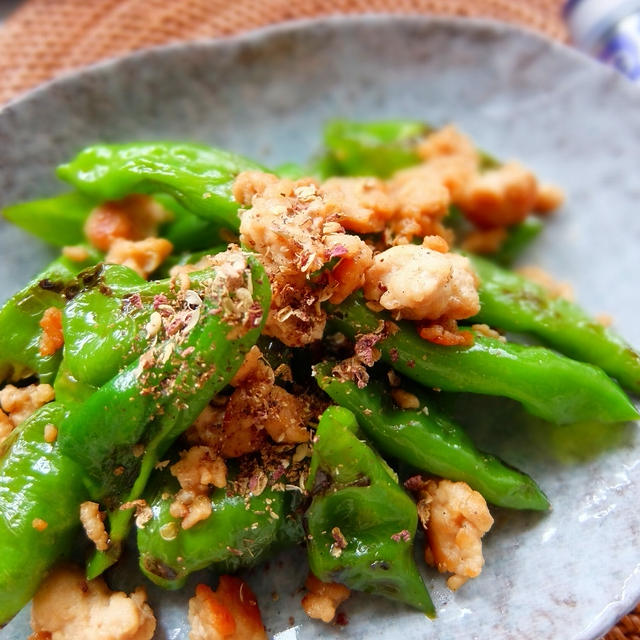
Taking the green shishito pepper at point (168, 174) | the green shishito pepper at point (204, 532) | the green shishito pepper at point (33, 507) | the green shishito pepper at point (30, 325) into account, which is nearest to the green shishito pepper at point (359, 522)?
the green shishito pepper at point (204, 532)

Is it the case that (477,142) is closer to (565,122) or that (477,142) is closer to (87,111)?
(565,122)

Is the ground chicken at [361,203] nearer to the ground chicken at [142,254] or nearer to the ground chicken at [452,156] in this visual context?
the ground chicken at [452,156]

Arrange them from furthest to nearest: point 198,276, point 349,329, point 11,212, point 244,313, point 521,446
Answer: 1. point 11,212
2. point 521,446
3. point 349,329
4. point 198,276
5. point 244,313

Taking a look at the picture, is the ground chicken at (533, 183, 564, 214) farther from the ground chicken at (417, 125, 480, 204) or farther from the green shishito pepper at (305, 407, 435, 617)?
the green shishito pepper at (305, 407, 435, 617)

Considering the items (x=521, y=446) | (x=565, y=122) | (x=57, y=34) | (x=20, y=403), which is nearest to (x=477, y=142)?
(x=565, y=122)

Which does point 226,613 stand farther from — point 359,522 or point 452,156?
point 452,156

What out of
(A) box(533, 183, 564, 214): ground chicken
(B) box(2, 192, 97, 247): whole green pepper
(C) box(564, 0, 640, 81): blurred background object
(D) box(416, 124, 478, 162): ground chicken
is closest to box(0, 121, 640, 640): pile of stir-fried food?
(B) box(2, 192, 97, 247): whole green pepper
